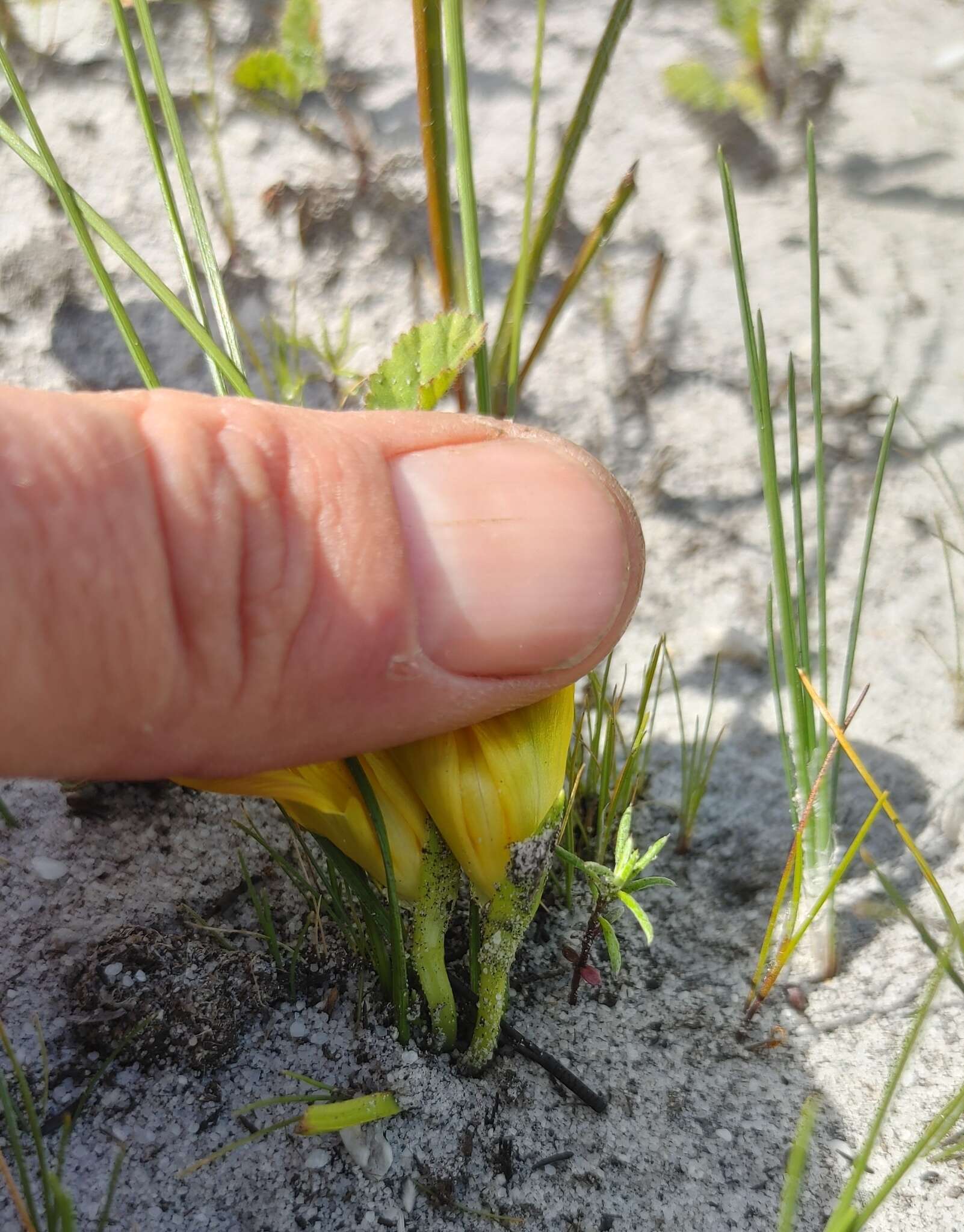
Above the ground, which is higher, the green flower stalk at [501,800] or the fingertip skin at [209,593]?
the fingertip skin at [209,593]

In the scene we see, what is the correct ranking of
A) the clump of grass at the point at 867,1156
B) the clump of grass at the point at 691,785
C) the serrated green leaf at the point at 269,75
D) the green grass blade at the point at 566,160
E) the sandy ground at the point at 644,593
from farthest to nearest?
the serrated green leaf at the point at 269,75, the clump of grass at the point at 691,785, the green grass blade at the point at 566,160, the sandy ground at the point at 644,593, the clump of grass at the point at 867,1156

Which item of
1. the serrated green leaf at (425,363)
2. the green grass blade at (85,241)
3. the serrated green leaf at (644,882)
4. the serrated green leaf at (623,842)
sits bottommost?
the serrated green leaf at (644,882)

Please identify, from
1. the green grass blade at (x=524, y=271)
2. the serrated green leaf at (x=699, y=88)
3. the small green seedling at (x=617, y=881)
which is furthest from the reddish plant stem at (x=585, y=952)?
the serrated green leaf at (x=699, y=88)

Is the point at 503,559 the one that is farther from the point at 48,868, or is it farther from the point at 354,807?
the point at 48,868

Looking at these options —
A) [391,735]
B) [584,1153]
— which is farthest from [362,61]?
[584,1153]

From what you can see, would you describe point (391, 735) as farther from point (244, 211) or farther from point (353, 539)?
point (244, 211)

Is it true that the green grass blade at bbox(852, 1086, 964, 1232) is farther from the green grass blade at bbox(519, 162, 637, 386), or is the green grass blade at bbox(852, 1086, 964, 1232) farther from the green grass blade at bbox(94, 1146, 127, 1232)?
the green grass blade at bbox(519, 162, 637, 386)

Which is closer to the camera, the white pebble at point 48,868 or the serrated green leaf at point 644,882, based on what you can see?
the serrated green leaf at point 644,882

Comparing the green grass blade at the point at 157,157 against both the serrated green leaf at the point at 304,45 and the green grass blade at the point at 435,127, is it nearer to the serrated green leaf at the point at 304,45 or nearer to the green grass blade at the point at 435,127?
the green grass blade at the point at 435,127
